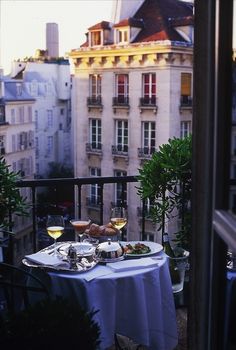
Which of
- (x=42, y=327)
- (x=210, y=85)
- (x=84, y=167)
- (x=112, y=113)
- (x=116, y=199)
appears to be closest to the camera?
(x=210, y=85)

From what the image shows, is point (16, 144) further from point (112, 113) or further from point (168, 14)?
point (168, 14)

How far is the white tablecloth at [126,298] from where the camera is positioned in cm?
195

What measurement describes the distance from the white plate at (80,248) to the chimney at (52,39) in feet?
69.4

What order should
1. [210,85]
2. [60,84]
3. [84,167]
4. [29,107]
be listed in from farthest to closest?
[60,84] < [29,107] < [84,167] < [210,85]

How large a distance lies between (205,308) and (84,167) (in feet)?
58.0

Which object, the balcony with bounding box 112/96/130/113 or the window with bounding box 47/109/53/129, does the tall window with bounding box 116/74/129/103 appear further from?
the window with bounding box 47/109/53/129

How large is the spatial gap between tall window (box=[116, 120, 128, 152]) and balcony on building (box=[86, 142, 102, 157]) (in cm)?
76

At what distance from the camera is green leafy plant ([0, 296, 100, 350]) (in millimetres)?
1632

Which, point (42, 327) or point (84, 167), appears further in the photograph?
point (84, 167)

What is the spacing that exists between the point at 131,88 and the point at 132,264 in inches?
572

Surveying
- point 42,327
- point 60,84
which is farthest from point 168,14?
point 42,327

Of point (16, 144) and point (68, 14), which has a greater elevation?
point (68, 14)

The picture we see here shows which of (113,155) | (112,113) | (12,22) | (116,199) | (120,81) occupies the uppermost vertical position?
(12,22)

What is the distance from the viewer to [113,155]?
57.6 ft
